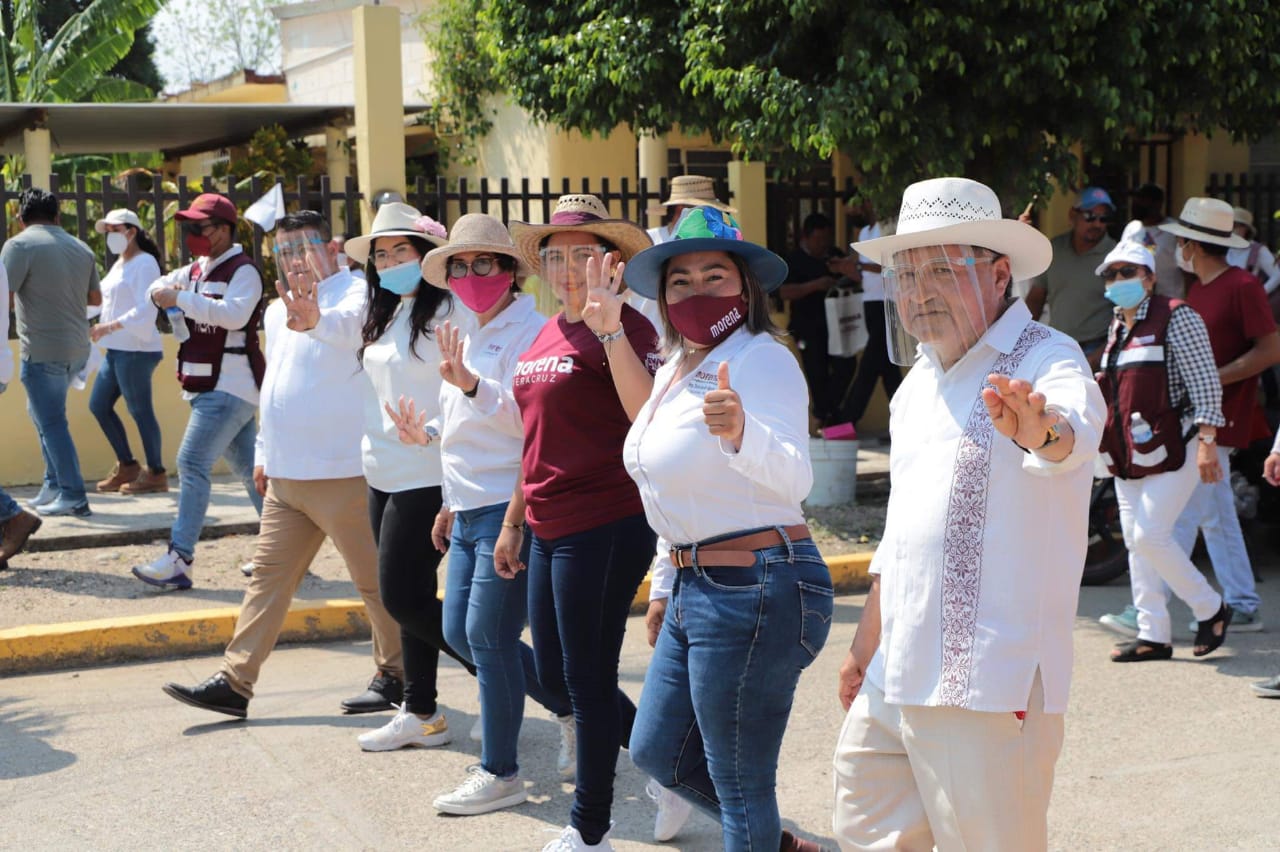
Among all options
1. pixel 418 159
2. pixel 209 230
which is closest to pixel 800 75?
pixel 209 230

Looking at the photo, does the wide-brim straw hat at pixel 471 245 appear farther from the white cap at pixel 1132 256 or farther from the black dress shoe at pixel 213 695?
the white cap at pixel 1132 256

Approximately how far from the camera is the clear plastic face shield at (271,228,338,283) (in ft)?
18.9

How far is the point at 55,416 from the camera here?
381 inches

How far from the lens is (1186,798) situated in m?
5.09

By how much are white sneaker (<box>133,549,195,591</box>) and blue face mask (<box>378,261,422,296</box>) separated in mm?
3303

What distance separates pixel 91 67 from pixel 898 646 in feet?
64.7

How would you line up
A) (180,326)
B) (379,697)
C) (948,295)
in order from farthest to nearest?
1. (180,326)
2. (379,697)
3. (948,295)

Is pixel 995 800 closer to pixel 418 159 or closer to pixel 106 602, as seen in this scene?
pixel 106 602

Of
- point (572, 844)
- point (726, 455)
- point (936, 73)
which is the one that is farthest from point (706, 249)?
point (936, 73)

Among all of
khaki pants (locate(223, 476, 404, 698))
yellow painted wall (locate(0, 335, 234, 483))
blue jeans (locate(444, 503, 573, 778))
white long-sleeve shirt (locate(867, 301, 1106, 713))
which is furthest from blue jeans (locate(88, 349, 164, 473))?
white long-sleeve shirt (locate(867, 301, 1106, 713))

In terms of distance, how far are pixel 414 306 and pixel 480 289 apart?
0.43 metres

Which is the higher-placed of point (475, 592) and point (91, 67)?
point (91, 67)

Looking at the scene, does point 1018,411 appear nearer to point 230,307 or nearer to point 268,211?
point 268,211

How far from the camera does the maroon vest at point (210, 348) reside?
802 cm
